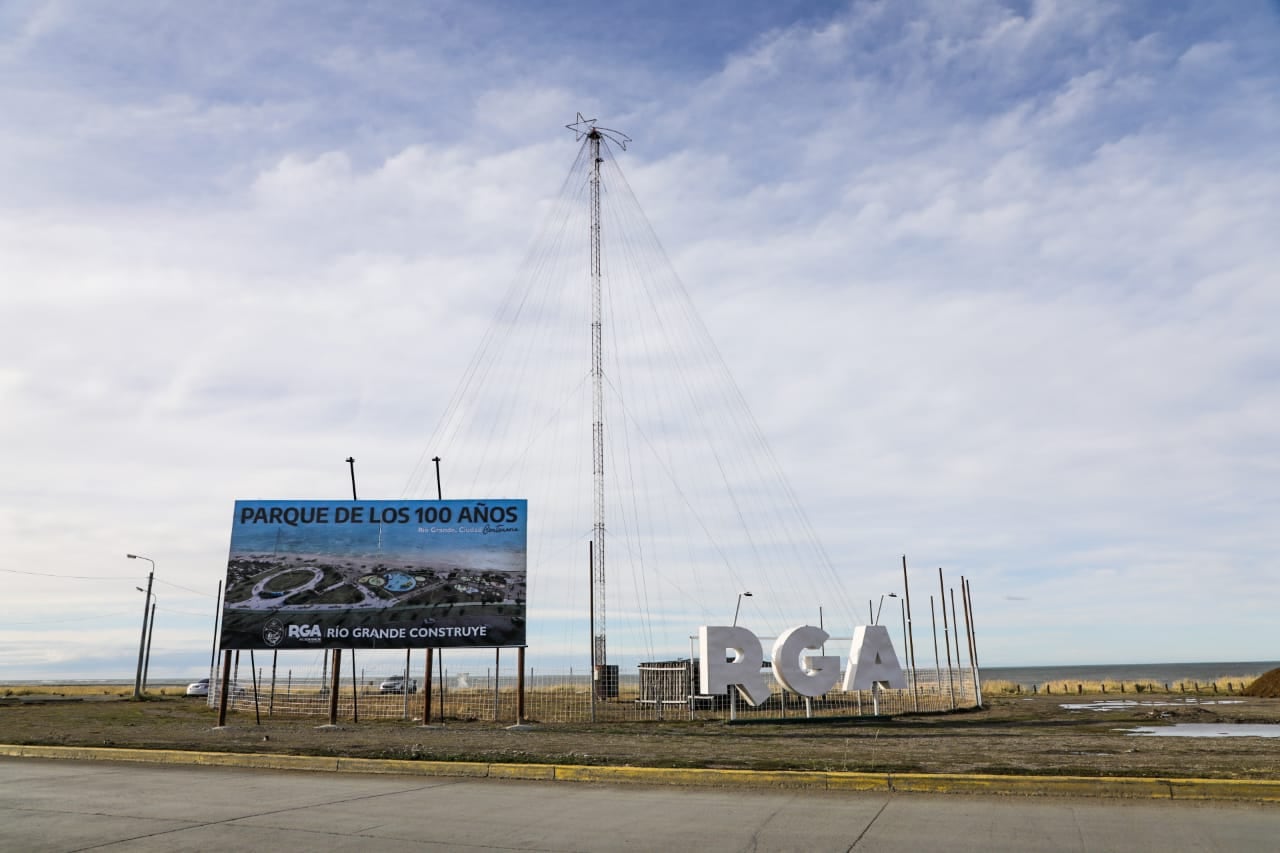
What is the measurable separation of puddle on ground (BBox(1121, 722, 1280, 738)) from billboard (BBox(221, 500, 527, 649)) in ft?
53.6

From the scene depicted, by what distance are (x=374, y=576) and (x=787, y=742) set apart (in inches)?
510

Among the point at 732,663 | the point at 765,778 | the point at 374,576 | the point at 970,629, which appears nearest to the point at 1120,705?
the point at 970,629

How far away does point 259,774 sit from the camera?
51.4 ft

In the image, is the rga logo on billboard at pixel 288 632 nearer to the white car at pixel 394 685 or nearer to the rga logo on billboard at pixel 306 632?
the rga logo on billboard at pixel 306 632

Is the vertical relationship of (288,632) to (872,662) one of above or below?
above

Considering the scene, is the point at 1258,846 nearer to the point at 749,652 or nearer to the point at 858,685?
the point at 749,652

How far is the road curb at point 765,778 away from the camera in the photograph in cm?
1171

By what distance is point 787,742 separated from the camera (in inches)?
789

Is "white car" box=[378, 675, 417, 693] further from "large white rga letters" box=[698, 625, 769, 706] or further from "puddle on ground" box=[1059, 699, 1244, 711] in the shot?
"puddle on ground" box=[1059, 699, 1244, 711]

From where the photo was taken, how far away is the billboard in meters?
26.4

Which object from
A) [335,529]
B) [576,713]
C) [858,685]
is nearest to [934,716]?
[858,685]

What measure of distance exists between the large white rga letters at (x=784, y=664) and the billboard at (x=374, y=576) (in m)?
5.70

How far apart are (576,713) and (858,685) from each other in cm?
985

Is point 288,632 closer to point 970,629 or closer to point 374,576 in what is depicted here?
point 374,576
